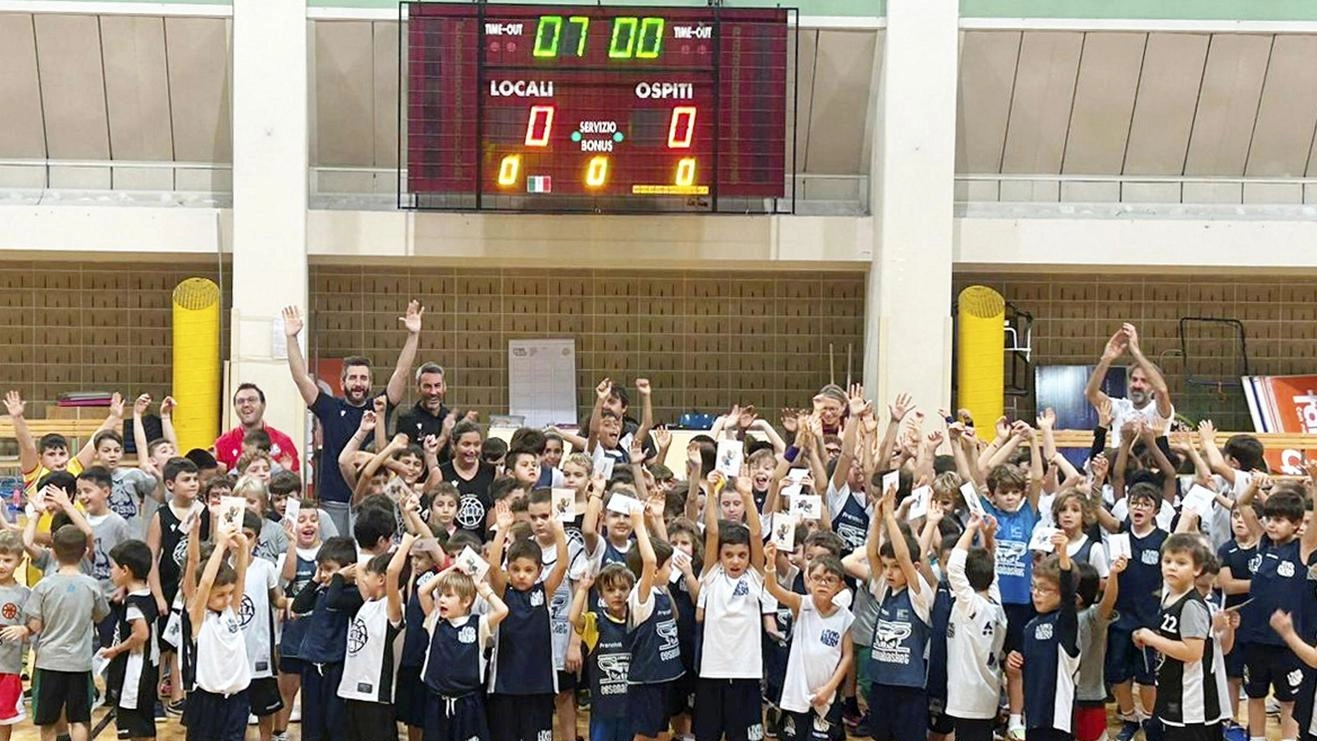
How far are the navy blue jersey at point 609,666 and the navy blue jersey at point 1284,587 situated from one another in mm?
3737

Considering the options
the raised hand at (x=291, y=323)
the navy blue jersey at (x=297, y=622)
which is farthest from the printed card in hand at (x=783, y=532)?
the raised hand at (x=291, y=323)

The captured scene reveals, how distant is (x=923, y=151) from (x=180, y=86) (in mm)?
7524

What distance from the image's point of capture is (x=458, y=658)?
7812 millimetres

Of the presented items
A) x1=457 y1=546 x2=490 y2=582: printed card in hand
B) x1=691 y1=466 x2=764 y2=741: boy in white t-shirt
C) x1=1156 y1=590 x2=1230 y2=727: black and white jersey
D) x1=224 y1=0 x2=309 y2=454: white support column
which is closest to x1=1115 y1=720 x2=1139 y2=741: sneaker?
x1=1156 y1=590 x2=1230 y2=727: black and white jersey

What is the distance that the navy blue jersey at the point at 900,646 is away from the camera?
802 centimetres

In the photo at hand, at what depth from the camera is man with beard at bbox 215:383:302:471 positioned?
10930 mm

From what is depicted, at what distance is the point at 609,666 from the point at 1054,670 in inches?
95.5

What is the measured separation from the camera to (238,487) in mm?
9031

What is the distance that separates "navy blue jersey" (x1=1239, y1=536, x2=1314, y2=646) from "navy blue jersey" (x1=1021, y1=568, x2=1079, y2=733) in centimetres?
135

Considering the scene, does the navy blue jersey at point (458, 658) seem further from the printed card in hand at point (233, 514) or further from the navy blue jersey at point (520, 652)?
the printed card in hand at point (233, 514)

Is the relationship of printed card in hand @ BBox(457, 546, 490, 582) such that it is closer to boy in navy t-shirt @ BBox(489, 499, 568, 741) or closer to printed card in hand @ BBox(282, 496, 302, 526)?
boy in navy t-shirt @ BBox(489, 499, 568, 741)

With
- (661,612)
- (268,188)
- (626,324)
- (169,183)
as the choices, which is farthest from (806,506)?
(169,183)

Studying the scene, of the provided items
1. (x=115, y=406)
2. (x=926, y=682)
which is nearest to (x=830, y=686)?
(x=926, y=682)

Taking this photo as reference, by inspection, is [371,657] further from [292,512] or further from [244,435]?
[244,435]
